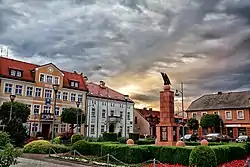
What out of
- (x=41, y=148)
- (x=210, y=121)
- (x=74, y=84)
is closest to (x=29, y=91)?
(x=74, y=84)

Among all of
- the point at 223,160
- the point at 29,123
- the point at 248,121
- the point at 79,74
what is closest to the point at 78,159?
the point at 223,160

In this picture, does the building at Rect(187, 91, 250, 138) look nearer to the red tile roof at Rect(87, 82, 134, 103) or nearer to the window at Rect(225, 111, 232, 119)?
the window at Rect(225, 111, 232, 119)

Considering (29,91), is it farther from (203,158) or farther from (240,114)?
(240,114)

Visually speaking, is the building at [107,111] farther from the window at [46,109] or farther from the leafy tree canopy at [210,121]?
the leafy tree canopy at [210,121]

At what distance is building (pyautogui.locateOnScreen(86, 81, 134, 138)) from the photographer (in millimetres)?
53219

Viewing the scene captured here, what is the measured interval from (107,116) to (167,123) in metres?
34.9

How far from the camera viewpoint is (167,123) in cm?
2189

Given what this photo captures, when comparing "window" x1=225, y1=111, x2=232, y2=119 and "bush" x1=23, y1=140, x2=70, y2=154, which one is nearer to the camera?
"bush" x1=23, y1=140, x2=70, y2=154

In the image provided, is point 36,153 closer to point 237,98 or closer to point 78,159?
point 78,159

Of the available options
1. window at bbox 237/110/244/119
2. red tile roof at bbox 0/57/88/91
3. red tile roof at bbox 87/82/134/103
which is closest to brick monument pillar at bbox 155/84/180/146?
red tile roof at bbox 0/57/88/91

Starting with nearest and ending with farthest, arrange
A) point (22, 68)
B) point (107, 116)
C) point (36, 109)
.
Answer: point (36, 109) → point (22, 68) → point (107, 116)

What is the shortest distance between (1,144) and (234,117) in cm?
5159

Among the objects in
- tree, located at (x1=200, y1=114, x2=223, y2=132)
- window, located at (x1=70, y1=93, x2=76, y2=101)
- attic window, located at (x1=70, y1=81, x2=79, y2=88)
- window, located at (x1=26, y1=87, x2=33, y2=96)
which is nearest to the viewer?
window, located at (x1=26, y1=87, x2=33, y2=96)

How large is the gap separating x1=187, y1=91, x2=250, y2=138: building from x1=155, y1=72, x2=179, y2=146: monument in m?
35.6
